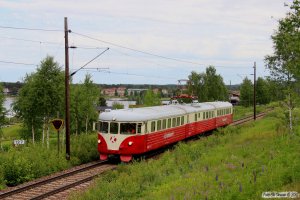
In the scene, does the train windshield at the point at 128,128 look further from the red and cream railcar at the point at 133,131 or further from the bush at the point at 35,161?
the bush at the point at 35,161

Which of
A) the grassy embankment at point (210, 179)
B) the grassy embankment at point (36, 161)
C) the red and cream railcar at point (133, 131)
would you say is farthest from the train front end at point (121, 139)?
the grassy embankment at point (210, 179)

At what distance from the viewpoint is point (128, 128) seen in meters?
19.9

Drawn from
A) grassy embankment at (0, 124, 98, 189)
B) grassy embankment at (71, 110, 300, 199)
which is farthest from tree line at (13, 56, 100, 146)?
grassy embankment at (71, 110, 300, 199)

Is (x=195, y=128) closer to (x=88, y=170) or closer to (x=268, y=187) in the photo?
(x=88, y=170)

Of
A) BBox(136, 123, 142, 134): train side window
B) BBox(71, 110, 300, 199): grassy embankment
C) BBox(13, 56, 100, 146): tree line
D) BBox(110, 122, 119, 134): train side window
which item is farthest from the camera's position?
BBox(13, 56, 100, 146): tree line

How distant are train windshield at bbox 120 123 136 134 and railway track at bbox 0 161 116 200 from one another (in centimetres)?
217

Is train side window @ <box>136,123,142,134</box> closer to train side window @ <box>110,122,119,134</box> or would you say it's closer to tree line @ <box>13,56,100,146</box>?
train side window @ <box>110,122,119,134</box>

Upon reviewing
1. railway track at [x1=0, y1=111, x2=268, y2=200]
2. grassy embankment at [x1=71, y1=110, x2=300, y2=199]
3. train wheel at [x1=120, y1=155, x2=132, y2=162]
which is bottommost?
railway track at [x1=0, y1=111, x2=268, y2=200]

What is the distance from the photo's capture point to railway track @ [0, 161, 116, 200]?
532 inches

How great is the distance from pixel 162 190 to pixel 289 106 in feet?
57.1

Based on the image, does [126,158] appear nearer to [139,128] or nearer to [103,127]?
[139,128]

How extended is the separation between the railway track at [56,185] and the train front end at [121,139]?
1.37 meters

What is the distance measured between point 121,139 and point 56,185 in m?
5.21

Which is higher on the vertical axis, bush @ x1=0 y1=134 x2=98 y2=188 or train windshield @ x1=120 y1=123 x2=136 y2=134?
train windshield @ x1=120 y1=123 x2=136 y2=134
